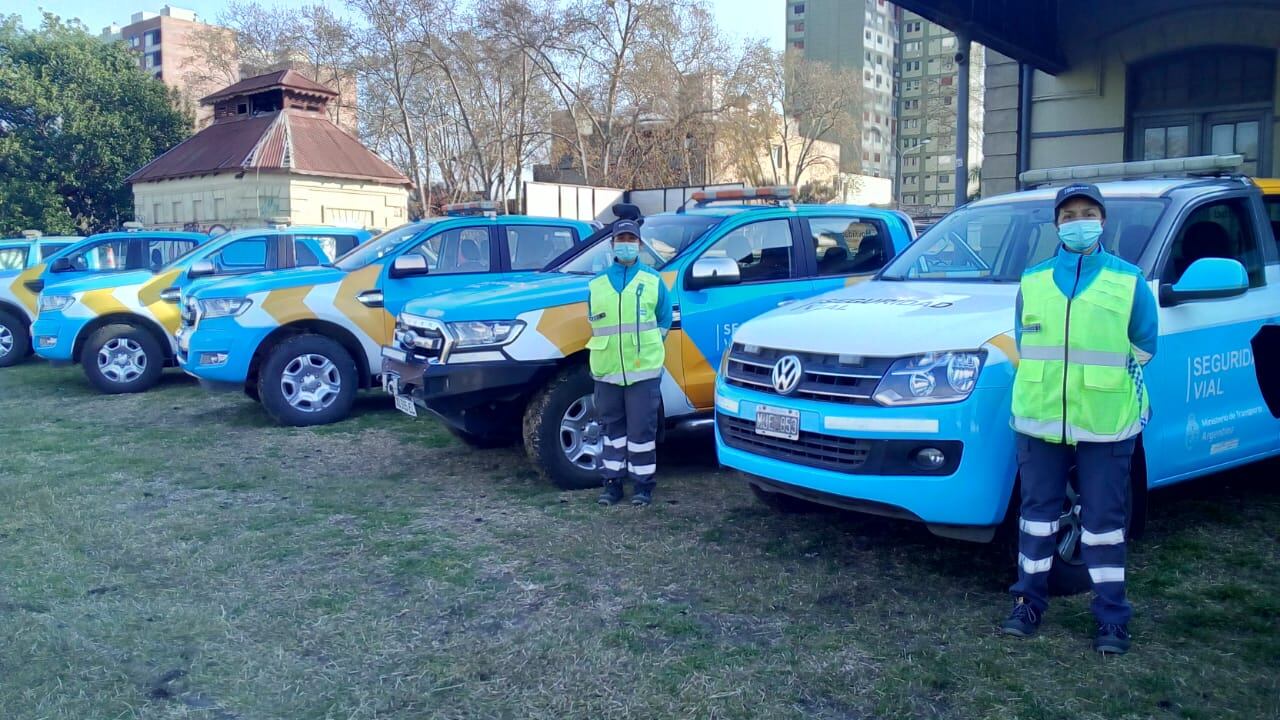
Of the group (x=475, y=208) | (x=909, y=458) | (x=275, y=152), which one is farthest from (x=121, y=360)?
(x=275, y=152)

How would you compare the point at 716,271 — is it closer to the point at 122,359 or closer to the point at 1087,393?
the point at 1087,393

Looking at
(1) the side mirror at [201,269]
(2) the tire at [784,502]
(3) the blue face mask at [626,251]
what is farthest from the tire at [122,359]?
(2) the tire at [784,502]

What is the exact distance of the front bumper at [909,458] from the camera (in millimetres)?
4297

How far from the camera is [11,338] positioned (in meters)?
14.3

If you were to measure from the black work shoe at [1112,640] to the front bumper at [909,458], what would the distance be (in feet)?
1.90

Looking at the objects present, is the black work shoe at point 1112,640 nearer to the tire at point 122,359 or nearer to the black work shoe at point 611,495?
the black work shoe at point 611,495

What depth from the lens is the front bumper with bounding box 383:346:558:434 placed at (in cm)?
646

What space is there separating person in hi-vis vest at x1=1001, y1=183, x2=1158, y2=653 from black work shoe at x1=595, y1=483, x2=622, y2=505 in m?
2.85

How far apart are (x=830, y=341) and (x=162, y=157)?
3839 centimetres

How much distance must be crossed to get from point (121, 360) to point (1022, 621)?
1062 centimetres

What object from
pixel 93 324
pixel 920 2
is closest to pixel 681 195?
pixel 920 2

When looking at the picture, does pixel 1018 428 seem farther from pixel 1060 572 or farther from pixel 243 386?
pixel 243 386

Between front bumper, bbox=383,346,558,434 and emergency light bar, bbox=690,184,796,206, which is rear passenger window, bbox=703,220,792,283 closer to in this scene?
emergency light bar, bbox=690,184,796,206

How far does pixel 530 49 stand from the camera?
42.7 m
